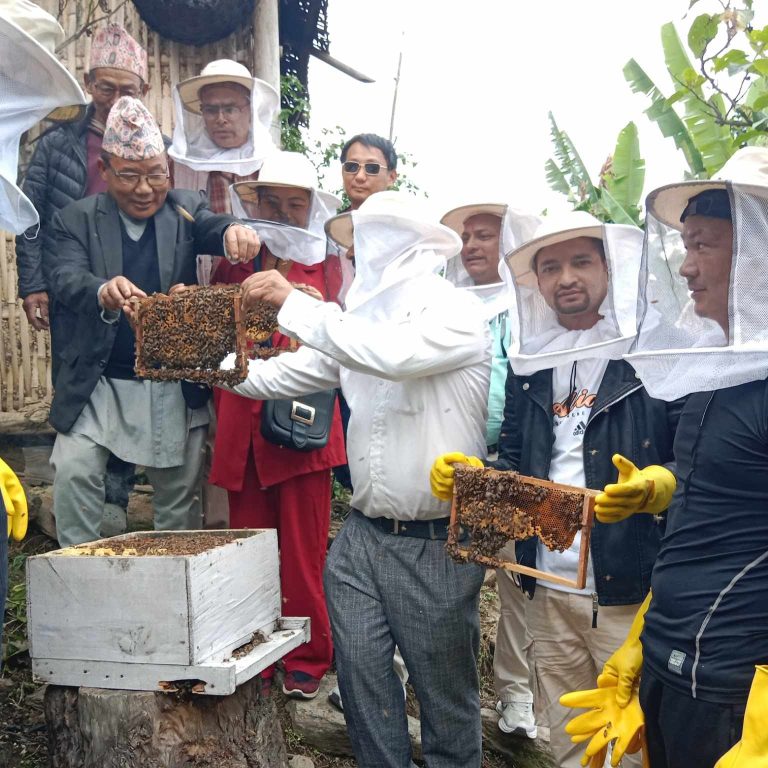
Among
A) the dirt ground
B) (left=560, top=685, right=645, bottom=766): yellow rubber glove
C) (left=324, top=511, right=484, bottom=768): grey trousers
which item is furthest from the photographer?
the dirt ground

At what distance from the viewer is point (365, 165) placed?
15.9ft

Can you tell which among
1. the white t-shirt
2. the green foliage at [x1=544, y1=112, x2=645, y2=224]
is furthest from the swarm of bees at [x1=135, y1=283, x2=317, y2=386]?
the green foliage at [x1=544, y1=112, x2=645, y2=224]

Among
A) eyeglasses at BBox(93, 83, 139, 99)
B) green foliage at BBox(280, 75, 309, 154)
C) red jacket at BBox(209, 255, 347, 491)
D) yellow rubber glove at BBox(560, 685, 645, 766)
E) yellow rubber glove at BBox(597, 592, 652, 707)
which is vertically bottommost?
yellow rubber glove at BBox(560, 685, 645, 766)

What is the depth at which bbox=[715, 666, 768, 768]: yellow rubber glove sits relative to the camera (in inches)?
76.1

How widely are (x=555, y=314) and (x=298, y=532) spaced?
5.66 feet

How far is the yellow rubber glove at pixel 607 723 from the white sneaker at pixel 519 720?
4.55 feet

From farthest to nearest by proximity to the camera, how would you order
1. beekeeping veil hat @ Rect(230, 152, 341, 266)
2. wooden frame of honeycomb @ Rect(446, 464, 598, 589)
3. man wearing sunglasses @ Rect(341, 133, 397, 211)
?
man wearing sunglasses @ Rect(341, 133, 397, 211), beekeeping veil hat @ Rect(230, 152, 341, 266), wooden frame of honeycomb @ Rect(446, 464, 598, 589)

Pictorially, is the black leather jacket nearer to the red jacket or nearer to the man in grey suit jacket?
the red jacket

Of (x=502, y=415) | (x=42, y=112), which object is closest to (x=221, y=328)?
(x=42, y=112)

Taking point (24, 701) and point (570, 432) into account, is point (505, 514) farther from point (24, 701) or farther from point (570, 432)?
A: point (24, 701)

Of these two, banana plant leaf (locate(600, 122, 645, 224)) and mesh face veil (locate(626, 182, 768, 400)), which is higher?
banana plant leaf (locate(600, 122, 645, 224))

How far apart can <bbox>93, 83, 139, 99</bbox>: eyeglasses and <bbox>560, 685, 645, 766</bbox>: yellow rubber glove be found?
364 centimetres

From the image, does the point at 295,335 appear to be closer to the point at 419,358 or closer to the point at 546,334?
the point at 419,358

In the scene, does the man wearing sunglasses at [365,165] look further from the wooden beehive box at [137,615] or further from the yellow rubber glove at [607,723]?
the yellow rubber glove at [607,723]
